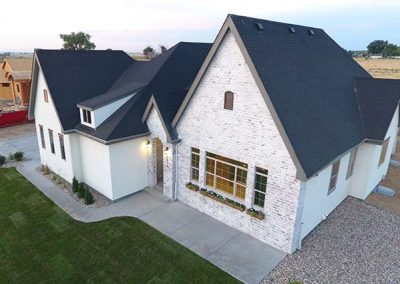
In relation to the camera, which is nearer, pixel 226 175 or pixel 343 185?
pixel 226 175

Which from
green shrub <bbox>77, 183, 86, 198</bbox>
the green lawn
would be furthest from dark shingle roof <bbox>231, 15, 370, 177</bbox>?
green shrub <bbox>77, 183, 86, 198</bbox>

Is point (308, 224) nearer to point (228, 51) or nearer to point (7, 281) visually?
point (228, 51)

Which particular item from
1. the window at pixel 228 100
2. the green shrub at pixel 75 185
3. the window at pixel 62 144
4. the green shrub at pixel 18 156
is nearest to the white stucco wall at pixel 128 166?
the green shrub at pixel 75 185

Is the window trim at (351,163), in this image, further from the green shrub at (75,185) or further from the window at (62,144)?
the window at (62,144)

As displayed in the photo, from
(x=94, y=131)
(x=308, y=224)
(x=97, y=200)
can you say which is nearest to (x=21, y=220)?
(x=97, y=200)

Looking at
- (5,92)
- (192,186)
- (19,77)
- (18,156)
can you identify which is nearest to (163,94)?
(192,186)

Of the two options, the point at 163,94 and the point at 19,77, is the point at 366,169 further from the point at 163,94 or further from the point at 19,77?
the point at 19,77
